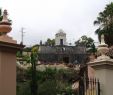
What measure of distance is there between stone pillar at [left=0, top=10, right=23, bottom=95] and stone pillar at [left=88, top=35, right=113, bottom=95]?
2.90 metres

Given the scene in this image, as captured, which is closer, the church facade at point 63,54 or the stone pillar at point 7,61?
the stone pillar at point 7,61

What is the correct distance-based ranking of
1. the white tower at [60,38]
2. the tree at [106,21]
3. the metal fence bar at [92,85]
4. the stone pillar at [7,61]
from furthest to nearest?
1. the white tower at [60,38]
2. the tree at [106,21]
3. the metal fence bar at [92,85]
4. the stone pillar at [7,61]

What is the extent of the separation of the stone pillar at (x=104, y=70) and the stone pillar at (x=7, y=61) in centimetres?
290

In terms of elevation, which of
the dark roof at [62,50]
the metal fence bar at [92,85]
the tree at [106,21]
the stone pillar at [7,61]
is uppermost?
the tree at [106,21]

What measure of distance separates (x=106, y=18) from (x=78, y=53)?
26.2 meters

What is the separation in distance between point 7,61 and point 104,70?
3.31m

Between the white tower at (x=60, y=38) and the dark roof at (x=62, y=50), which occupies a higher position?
the white tower at (x=60, y=38)

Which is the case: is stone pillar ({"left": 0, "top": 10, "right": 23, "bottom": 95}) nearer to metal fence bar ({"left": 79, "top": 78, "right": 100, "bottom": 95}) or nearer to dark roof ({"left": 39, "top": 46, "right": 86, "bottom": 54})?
metal fence bar ({"left": 79, "top": 78, "right": 100, "bottom": 95})

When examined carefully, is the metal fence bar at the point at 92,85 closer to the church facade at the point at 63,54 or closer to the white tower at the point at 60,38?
the church facade at the point at 63,54

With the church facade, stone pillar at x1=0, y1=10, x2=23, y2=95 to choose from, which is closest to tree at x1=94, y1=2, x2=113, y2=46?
the church facade

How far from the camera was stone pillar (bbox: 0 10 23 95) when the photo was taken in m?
8.51

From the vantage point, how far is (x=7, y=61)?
865 cm

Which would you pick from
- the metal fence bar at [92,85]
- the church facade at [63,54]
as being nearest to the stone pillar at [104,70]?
the metal fence bar at [92,85]

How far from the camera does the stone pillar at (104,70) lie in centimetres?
1075
